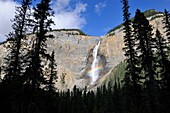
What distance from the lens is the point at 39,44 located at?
21.1 meters

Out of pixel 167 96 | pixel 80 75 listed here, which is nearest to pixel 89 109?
pixel 167 96

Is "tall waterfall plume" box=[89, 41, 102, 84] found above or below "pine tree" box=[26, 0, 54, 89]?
above

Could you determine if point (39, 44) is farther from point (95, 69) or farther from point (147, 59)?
point (95, 69)

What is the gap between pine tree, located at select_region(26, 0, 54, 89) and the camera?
1988cm

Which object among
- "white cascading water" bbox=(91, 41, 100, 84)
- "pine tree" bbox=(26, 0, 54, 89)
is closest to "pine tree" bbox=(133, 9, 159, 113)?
"pine tree" bbox=(26, 0, 54, 89)

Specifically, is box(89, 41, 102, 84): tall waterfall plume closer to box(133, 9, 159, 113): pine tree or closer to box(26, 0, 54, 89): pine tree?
box(133, 9, 159, 113): pine tree

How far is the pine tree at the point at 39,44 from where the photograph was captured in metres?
19.9

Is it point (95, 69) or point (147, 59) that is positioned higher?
point (95, 69)

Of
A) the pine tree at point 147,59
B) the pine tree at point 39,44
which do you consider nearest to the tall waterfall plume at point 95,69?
the pine tree at point 147,59

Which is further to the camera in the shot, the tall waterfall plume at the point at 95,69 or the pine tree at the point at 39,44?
the tall waterfall plume at the point at 95,69

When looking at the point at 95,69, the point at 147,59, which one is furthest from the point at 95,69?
the point at 147,59

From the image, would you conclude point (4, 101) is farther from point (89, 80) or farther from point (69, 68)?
point (69, 68)

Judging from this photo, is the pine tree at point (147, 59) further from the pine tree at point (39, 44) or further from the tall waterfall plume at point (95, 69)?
the tall waterfall plume at point (95, 69)

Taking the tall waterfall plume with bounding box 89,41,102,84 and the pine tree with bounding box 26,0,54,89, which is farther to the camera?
the tall waterfall plume with bounding box 89,41,102,84
